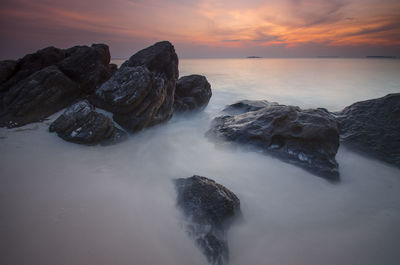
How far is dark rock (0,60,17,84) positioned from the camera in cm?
752

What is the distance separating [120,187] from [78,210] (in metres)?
0.90

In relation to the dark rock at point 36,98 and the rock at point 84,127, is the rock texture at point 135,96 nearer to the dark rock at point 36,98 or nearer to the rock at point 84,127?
the rock at point 84,127

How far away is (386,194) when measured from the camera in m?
4.19

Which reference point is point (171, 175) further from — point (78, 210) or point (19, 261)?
point (19, 261)

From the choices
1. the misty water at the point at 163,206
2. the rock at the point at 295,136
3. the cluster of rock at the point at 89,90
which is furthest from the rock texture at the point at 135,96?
the rock at the point at 295,136

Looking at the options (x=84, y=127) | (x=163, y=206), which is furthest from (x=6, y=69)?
(x=163, y=206)

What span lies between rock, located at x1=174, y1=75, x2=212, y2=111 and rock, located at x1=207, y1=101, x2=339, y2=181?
3.65 metres

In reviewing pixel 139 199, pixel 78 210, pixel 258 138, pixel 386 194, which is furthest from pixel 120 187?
pixel 386 194

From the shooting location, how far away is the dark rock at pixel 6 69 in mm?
7516

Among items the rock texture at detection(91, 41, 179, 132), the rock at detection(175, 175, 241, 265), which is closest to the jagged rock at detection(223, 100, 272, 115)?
the rock texture at detection(91, 41, 179, 132)

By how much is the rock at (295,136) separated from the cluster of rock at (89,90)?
3.04 metres

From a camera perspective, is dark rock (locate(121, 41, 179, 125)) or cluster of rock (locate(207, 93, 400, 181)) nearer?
cluster of rock (locate(207, 93, 400, 181))

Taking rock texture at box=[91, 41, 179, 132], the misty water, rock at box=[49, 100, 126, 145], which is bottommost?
the misty water

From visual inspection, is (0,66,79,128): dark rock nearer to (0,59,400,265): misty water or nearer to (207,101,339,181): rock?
(0,59,400,265): misty water
